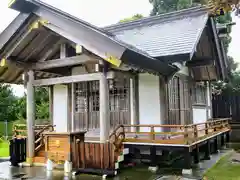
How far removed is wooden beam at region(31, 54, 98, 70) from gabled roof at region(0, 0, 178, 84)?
1.87 feet

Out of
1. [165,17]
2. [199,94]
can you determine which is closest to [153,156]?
[199,94]

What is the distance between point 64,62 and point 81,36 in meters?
1.37

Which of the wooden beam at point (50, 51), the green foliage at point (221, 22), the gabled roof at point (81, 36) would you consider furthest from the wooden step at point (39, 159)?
the green foliage at point (221, 22)

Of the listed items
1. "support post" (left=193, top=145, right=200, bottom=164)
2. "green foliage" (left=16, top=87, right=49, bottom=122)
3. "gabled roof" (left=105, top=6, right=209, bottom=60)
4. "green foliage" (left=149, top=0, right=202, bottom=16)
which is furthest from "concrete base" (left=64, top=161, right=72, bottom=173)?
"green foliage" (left=149, top=0, right=202, bottom=16)

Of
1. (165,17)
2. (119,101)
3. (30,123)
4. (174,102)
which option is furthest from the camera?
(165,17)

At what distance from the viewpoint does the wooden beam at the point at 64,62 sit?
8.17 meters

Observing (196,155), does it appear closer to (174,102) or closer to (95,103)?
(174,102)

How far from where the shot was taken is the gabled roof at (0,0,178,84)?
7.14 meters

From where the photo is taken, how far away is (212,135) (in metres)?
10.3

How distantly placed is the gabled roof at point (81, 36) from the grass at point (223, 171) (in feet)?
10.5

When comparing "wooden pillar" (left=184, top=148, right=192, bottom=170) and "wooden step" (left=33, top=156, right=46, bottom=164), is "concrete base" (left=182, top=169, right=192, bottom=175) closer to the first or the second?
"wooden pillar" (left=184, top=148, right=192, bottom=170)

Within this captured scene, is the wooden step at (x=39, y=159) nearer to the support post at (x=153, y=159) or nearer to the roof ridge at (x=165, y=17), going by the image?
the support post at (x=153, y=159)

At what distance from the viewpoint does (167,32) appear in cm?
1067

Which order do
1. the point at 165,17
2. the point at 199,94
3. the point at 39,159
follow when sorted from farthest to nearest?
1. the point at 199,94
2. the point at 165,17
3. the point at 39,159
